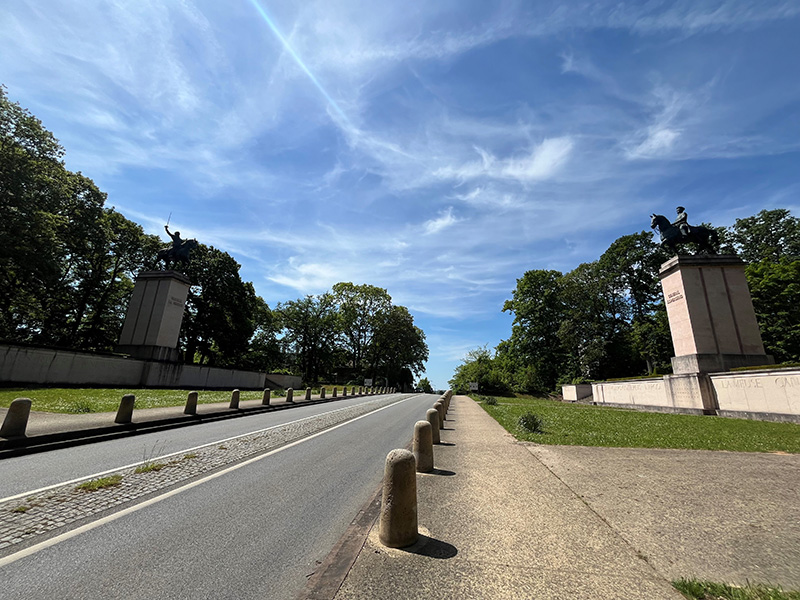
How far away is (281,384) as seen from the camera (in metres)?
44.4

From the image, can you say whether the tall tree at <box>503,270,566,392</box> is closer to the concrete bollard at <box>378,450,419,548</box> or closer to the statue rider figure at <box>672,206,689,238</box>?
the statue rider figure at <box>672,206,689,238</box>

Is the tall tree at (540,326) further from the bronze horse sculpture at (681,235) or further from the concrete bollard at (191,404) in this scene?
the concrete bollard at (191,404)

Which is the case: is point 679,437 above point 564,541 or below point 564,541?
above

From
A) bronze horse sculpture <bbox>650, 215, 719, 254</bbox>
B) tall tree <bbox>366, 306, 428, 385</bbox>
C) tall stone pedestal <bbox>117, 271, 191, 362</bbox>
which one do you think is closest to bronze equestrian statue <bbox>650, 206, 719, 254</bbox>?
bronze horse sculpture <bbox>650, 215, 719, 254</bbox>

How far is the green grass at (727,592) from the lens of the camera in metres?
2.53

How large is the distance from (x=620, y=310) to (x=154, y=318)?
50.2 m

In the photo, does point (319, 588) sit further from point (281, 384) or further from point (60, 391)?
point (281, 384)

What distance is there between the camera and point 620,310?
44188mm

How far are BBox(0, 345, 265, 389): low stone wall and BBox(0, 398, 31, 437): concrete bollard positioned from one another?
52.0 ft

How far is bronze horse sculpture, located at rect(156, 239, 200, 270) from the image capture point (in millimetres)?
29703

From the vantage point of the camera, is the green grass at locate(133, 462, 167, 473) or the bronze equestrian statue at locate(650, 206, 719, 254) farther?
the bronze equestrian statue at locate(650, 206, 719, 254)

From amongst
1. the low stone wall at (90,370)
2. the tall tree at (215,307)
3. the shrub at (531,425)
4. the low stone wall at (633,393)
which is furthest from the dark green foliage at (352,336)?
the shrub at (531,425)

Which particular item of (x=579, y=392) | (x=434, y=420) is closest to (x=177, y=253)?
(x=434, y=420)

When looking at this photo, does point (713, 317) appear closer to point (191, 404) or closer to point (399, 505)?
point (399, 505)
